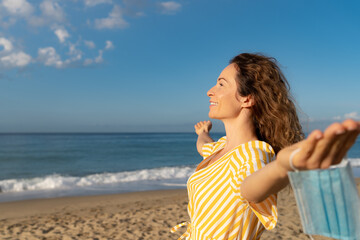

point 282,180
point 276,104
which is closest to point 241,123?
point 276,104

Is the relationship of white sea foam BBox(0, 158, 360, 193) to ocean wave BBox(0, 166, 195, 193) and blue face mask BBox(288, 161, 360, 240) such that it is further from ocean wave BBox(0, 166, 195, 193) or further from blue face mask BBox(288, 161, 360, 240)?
blue face mask BBox(288, 161, 360, 240)

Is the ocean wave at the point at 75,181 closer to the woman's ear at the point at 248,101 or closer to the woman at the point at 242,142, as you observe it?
the woman at the point at 242,142

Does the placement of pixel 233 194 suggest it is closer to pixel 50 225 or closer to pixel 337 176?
pixel 337 176

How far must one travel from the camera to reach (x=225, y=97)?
185cm

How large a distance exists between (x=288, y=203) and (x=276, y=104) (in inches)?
306

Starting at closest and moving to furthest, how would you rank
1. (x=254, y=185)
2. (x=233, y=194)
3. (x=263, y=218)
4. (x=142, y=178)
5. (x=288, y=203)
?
1. (x=254, y=185)
2. (x=263, y=218)
3. (x=233, y=194)
4. (x=288, y=203)
5. (x=142, y=178)

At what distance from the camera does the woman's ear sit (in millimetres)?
1807

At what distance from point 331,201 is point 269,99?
3.54 ft

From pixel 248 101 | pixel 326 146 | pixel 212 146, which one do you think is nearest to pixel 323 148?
pixel 326 146

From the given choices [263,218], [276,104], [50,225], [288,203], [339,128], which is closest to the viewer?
[339,128]

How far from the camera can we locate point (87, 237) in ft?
20.5

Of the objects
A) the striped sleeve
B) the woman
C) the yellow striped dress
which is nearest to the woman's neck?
the woman

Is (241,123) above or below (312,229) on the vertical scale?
above

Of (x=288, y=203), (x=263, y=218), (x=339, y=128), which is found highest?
(x=339, y=128)
